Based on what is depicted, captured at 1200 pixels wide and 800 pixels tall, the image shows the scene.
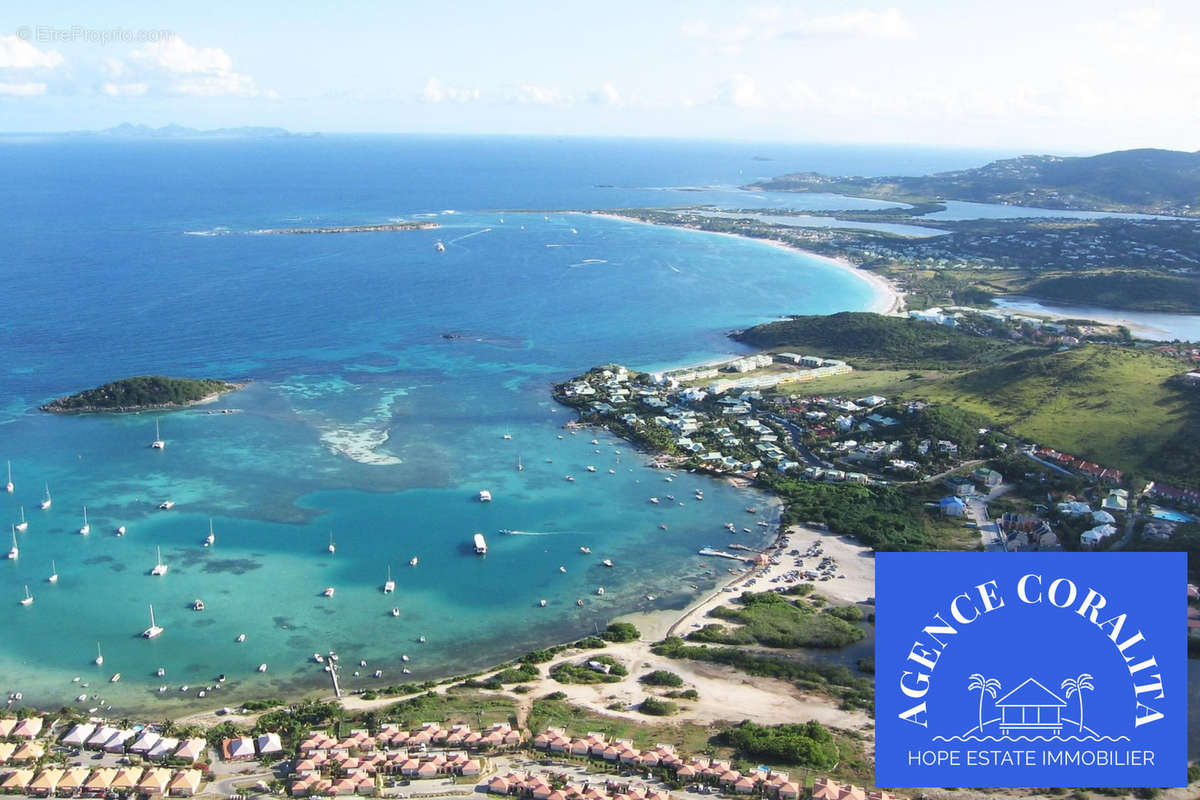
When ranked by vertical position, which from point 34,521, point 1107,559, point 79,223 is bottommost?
point 34,521

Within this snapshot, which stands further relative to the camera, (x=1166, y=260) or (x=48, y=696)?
(x=1166, y=260)

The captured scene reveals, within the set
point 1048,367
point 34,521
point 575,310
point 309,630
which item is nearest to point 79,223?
point 575,310

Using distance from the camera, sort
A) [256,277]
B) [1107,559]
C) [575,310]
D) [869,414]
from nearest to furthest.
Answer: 1. [1107,559]
2. [869,414]
3. [575,310]
4. [256,277]

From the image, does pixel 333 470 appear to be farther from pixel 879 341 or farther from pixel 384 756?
pixel 879 341

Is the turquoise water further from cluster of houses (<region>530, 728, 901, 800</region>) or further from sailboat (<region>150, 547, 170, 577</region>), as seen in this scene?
cluster of houses (<region>530, 728, 901, 800</region>)

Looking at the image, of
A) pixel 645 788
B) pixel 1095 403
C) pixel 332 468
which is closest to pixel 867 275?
pixel 1095 403

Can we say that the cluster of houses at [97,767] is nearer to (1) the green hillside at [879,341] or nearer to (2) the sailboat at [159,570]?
(2) the sailboat at [159,570]

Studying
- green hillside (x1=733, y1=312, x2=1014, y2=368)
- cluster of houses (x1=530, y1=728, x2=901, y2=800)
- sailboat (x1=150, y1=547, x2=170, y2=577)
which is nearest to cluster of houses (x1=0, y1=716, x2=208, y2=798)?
cluster of houses (x1=530, y1=728, x2=901, y2=800)

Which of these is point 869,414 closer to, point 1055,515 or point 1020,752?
point 1055,515
